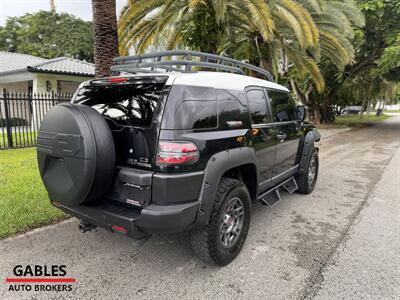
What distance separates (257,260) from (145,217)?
144cm

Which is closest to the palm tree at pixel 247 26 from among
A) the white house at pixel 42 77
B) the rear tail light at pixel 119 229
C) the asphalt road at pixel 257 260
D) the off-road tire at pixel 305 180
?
the off-road tire at pixel 305 180

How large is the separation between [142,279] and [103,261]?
1.84 ft

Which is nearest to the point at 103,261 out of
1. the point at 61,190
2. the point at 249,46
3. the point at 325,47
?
the point at 61,190

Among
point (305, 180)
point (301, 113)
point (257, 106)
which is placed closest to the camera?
point (257, 106)

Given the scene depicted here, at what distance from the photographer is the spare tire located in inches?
96.2

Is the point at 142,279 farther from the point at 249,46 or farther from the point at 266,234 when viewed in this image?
the point at 249,46

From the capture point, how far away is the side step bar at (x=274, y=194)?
3899mm

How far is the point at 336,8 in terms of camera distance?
1252 cm

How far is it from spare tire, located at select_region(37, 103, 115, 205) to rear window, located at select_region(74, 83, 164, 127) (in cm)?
26

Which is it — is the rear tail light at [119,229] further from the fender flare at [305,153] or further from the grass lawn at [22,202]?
the fender flare at [305,153]

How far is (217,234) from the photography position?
2.83 m

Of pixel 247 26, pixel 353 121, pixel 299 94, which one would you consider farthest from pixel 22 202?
pixel 353 121

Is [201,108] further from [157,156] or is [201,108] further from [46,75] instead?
[46,75]

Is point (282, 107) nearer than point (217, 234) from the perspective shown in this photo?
No
